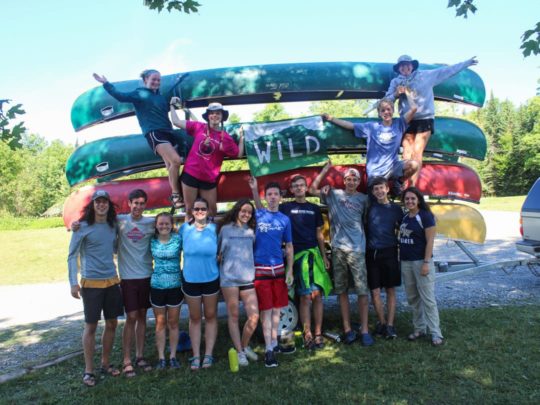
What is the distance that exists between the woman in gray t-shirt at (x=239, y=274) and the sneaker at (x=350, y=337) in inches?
43.5

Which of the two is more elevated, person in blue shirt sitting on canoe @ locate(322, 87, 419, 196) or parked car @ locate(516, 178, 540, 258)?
person in blue shirt sitting on canoe @ locate(322, 87, 419, 196)

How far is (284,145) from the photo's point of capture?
228 inches

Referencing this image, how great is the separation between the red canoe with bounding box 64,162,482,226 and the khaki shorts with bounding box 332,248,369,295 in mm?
1126

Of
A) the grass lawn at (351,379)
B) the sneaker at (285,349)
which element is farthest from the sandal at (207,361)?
the sneaker at (285,349)

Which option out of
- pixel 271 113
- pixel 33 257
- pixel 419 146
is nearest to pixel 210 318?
pixel 419 146

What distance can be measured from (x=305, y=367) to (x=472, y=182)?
13.5ft

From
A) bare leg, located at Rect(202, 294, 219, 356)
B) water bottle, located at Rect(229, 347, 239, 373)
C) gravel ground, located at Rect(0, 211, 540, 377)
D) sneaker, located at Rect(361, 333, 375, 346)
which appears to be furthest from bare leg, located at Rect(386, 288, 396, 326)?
bare leg, located at Rect(202, 294, 219, 356)

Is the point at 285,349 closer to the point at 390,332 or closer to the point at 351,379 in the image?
the point at 351,379

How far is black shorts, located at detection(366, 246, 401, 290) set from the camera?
5.02 meters

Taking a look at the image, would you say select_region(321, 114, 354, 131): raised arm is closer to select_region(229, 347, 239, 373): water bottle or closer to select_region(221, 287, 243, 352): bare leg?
select_region(221, 287, 243, 352): bare leg

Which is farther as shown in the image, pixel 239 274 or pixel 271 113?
pixel 271 113

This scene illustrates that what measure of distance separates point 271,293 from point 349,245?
1094mm

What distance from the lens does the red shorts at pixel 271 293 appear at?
4.57m

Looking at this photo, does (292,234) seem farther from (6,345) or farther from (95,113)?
(6,345)
